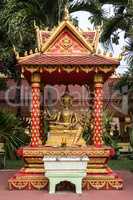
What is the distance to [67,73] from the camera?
42.5ft

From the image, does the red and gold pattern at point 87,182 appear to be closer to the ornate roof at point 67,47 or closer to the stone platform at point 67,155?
the stone platform at point 67,155

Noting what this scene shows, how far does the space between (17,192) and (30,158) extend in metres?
1.02

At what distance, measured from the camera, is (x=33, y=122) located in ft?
41.3

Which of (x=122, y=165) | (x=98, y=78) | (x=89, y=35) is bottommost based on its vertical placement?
(x=122, y=165)

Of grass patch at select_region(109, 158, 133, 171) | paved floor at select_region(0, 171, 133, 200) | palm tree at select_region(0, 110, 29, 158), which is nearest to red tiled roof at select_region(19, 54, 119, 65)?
paved floor at select_region(0, 171, 133, 200)

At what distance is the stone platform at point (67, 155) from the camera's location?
12.1 m

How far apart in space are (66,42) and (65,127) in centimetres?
207

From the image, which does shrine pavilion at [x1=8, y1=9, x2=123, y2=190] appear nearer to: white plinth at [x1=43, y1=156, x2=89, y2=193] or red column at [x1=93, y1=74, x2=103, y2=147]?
red column at [x1=93, y1=74, x2=103, y2=147]

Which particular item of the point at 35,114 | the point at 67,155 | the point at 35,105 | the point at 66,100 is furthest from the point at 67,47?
the point at 67,155

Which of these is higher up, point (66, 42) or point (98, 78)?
point (66, 42)

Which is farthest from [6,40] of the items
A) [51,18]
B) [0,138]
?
[0,138]

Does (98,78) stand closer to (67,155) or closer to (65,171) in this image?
(67,155)

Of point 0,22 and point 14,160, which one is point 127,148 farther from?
point 0,22

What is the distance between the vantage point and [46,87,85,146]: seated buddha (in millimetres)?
13039
